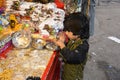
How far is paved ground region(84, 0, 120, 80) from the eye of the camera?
541 cm

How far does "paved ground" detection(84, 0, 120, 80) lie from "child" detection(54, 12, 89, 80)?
1.43 metres

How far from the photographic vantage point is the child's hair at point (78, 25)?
3988mm

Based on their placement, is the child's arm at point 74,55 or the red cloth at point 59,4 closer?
the child's arm at point 74,55

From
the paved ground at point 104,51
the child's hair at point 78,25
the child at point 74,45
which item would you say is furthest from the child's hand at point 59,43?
the paved ground at point 104,51

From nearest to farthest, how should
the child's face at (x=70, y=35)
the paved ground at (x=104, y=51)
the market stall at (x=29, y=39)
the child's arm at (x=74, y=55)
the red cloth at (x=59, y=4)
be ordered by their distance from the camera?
the market stall at (x=29, y=39)
the child's arm at (x=74, y=55)
the child's face at (x=70, y=35)
the red cloth at (x=59, y=4)
the paved ground at (x=104, y=51)

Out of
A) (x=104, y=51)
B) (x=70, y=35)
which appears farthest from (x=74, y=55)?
(x=104, y=51)

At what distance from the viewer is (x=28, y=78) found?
2.67 m

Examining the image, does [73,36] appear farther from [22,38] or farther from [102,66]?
[102,66]

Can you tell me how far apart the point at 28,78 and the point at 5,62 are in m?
0.50

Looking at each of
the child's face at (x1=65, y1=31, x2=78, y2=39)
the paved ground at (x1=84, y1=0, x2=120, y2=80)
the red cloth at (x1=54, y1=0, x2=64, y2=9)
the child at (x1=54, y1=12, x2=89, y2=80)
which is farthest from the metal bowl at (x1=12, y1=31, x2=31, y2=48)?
the paved ground at (x1=84, y1=0, x2=120, y2=80)

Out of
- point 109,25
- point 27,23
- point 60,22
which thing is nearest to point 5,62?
point 27,23

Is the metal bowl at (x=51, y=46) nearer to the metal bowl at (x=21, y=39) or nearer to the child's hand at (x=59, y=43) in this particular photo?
the child's hand at (x=59, y=43)

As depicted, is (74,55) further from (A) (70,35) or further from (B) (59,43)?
(A) (70,35)

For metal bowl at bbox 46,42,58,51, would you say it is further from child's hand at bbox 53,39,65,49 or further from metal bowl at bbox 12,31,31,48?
metal bowl at bbox 12,31,31,48
